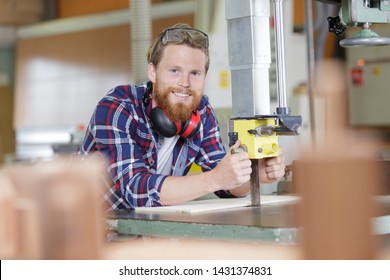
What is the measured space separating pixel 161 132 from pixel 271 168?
31 cm

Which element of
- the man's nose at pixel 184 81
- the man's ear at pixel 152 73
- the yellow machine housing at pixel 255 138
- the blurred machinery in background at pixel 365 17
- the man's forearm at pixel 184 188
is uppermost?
the blurred machinery in background at pixel 365 17

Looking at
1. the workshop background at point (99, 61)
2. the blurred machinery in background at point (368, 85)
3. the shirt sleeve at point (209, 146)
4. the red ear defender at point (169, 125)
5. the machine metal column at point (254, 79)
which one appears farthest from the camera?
the blurred machinery in background at point (368, 85)

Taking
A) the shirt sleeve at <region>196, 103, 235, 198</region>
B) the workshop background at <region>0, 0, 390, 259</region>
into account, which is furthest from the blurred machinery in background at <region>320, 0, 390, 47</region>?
the workshop background at <region>0, 0, 390, 259</region>

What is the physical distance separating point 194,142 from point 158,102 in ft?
0.57

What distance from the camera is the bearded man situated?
5.93ft

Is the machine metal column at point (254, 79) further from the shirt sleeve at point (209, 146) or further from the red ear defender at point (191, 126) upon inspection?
the shirt sleeve at point (209, 146)

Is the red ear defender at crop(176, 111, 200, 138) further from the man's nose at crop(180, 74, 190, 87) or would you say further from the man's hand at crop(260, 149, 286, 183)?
the man's hand at crop(260, 149, 286, 183)

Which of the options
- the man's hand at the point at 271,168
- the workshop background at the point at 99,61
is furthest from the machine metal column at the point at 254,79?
the workshop background at the point at 99,61

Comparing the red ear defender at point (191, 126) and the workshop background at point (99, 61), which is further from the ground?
the workshop background at point (99, 61)

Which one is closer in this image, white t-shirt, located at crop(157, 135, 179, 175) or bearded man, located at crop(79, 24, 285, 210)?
bearded man, located at crop(79, 24, 285, 210)

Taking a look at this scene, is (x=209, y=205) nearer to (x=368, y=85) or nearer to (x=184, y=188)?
(x=184, y=188)

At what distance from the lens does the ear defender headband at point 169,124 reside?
75.6 inches
